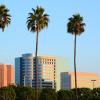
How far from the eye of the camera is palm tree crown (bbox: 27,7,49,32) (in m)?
A: 87.5

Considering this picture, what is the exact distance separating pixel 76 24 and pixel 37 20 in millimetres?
12391

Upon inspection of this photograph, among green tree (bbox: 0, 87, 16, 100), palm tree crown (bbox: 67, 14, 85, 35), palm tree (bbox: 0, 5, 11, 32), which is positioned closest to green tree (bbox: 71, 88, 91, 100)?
green tree (bbox: 0, 87, 16, 100)

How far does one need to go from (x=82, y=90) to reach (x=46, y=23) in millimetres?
41203

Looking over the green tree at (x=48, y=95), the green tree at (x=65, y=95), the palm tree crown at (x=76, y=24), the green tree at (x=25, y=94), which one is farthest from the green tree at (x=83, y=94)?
the palm tree crown at (x=76, y=24)

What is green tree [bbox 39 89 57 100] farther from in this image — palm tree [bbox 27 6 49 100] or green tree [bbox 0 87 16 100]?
palm tree [bbox 27 6 49 100]

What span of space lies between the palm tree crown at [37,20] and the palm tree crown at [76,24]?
34.2 ft

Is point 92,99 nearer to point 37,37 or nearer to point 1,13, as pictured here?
point 37,37

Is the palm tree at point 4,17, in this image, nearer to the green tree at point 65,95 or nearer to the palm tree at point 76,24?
the palm tree at point 76,24

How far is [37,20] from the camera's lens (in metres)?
88.3

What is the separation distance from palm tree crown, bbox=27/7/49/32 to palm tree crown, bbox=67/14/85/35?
1042 centimetres

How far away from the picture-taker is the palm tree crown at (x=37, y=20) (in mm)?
87500

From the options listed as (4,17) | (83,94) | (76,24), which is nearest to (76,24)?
(76,24)

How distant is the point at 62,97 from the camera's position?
4333 inches

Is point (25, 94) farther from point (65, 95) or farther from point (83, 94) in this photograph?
point (83, 94)
